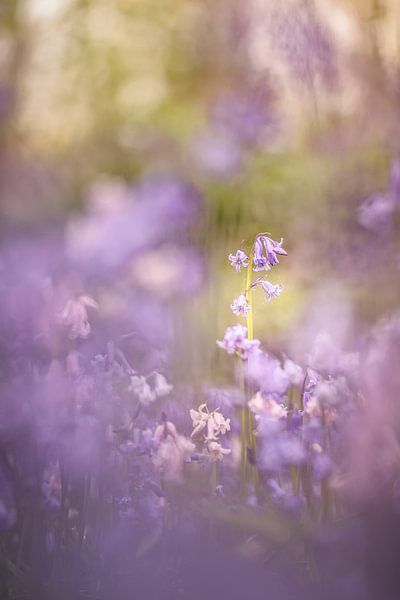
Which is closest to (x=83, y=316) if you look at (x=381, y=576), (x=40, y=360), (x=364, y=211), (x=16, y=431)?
(x=40, y=360)

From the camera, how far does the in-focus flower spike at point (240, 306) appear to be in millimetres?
1019

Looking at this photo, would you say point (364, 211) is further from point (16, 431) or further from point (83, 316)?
point (16, 431)

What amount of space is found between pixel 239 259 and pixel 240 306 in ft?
0.28

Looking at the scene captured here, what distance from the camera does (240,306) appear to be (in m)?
1.03

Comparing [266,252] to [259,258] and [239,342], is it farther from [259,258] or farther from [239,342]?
[239,342]

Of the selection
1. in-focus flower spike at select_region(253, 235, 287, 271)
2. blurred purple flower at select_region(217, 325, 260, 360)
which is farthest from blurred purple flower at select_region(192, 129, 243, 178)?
blurred purple flower at select_region(217, 325, 260, 360)

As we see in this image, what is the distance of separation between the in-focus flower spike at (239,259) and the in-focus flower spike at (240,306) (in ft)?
0.19

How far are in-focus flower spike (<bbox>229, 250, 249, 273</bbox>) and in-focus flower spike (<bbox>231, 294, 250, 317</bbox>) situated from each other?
59 mm

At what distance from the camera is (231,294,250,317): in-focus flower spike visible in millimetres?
1019

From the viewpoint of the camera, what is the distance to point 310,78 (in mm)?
1055

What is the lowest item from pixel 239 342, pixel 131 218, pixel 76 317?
pixel 239 342

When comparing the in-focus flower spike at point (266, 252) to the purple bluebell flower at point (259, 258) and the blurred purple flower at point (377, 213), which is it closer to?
the purple bluebell flower at point (259, 258)

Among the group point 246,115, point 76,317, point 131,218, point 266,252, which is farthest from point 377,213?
point 76,317

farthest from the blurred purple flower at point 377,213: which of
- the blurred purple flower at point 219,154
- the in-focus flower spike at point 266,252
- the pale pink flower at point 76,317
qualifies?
the pale pink flower at point 76,317
